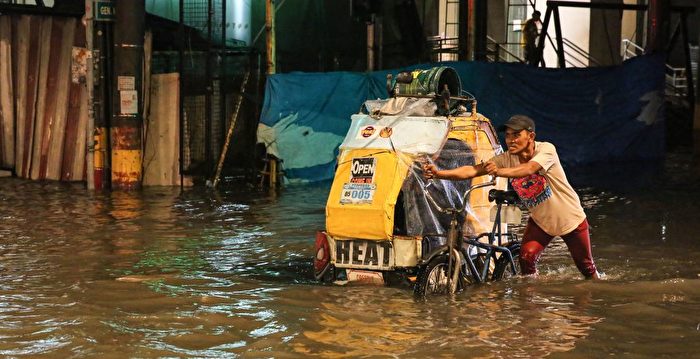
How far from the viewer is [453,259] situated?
8.29 meters

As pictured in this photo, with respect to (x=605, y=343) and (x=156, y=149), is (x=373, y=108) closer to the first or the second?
(x=605, y=343)

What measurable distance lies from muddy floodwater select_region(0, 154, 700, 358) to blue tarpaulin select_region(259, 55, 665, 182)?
4.54 m

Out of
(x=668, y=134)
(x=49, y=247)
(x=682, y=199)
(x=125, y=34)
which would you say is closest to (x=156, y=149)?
(x=125, y=34)

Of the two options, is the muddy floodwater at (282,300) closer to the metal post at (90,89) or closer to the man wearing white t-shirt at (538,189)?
the man wearing white t-shirt at (538,189)

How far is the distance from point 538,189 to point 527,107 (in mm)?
12140

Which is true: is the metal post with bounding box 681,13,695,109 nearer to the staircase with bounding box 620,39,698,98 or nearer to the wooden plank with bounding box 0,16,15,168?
the staircase with bounding box 620,39,698,98

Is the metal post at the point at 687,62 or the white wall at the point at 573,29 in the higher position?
the white wall at the point at 573,29

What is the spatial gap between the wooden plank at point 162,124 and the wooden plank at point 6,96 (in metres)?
3.29

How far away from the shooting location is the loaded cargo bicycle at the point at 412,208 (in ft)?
27.8

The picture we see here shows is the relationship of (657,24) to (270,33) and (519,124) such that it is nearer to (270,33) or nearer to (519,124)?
(270,33)

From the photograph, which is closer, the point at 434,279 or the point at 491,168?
the point at 491,168

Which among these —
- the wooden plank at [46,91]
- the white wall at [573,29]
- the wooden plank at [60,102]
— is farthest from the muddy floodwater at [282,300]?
the white wall at [573,29]

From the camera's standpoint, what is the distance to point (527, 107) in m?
20.5

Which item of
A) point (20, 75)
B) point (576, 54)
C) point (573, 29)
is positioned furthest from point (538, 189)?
point (573, 29)
